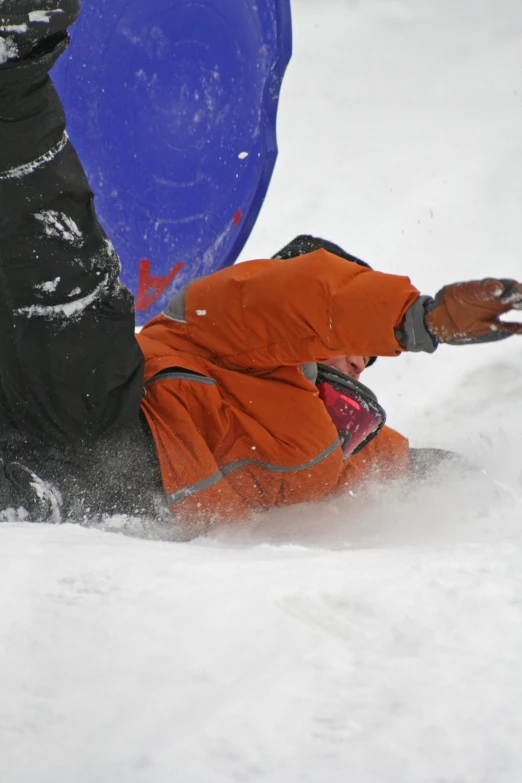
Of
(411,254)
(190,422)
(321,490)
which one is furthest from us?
(411,254)

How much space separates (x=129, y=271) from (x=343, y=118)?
1.77m

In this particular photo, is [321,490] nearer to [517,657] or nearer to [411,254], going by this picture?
[517,657]

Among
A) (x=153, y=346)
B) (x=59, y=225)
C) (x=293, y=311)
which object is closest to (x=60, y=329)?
(x=59, y=225)

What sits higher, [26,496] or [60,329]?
[60,329]

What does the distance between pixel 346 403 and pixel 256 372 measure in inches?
11.4

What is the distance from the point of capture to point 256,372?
6.11ft

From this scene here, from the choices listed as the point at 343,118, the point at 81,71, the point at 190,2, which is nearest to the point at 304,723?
the point at 81,71

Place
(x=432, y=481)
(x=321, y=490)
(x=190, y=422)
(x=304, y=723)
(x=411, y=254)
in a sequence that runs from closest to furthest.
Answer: (x=304, y=723), (x=190, y=422), (x=321, y=490), (x=432, y=481), (x=411, y=254)

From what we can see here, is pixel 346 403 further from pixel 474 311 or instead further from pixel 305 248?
pixel 474 311

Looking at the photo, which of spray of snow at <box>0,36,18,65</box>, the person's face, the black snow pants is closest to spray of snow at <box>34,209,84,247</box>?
the black snow pants

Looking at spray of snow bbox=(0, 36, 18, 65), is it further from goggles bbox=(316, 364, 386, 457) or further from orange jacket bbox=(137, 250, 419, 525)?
goggles bbox=(316, 364, 386, 457)

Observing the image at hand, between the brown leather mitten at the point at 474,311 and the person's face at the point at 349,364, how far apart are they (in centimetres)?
60

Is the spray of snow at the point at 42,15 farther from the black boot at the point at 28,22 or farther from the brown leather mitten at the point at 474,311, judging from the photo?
the brown leather mitten at the point at 474,311

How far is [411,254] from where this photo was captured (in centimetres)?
329
